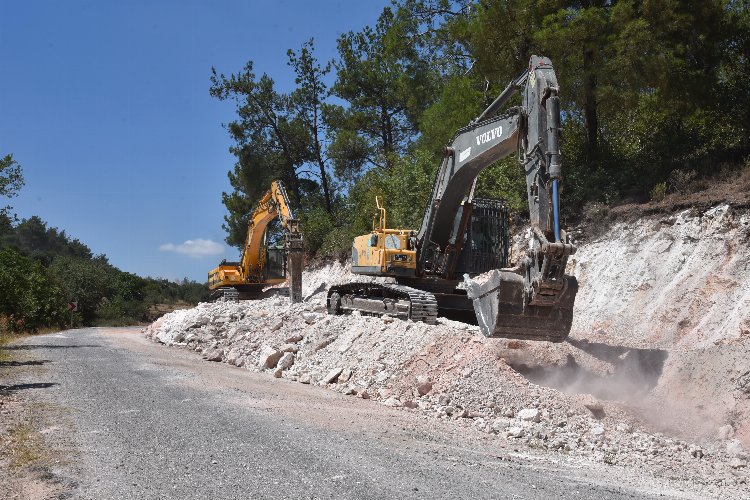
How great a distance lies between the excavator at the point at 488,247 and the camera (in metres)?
8.72

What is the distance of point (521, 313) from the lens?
9.01m

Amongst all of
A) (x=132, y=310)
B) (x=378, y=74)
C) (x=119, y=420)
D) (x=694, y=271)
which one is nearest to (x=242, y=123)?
(x=378, y=74)

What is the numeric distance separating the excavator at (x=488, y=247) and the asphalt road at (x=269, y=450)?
1.93 meters

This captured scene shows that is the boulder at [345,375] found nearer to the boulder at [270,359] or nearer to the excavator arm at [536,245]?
the boulder at [270,359]

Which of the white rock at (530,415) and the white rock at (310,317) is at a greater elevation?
the white rock at (310,317)

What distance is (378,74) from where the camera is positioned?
32.6 metres

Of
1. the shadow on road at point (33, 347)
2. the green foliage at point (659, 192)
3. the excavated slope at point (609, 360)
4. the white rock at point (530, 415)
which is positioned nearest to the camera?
the excavated slope at point (609, 360)

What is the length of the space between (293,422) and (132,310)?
39540 mm

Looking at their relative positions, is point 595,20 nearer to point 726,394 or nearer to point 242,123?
point 726,394

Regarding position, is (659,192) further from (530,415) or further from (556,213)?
(530,415)

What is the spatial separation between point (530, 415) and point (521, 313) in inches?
56.6

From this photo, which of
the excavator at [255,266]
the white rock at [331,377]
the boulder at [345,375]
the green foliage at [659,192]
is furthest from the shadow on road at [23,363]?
the green foliage at [659,192]

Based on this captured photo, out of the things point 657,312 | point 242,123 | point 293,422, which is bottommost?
point 293,422

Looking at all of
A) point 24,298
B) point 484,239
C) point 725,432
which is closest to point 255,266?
point 24,298
